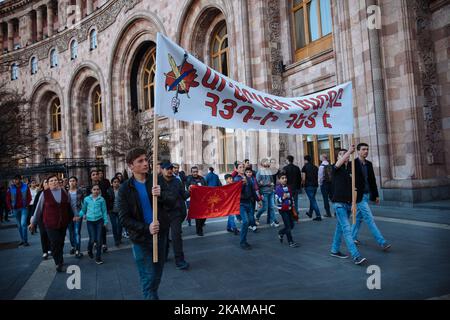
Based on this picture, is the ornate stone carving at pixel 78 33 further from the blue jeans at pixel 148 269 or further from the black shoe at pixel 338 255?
the blue jeans at pixel 148 269

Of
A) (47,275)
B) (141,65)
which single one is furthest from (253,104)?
(141,65)

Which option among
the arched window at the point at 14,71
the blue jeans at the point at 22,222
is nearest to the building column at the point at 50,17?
the arched window at the point at 14,71

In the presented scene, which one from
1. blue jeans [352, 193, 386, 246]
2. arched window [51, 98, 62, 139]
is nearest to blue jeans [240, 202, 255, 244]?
blue jeans [352, 193, 386, 246]

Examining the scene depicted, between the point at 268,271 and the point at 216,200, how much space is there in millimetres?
2801

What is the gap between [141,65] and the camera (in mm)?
27969

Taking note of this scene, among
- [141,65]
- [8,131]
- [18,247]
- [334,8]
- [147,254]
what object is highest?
[141,65]

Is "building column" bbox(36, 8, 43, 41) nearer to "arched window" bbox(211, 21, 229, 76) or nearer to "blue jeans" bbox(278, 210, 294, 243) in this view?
"arched window" bbox(211, 21, 229, 76)

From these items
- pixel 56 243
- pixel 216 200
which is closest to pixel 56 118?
pixel 56 243

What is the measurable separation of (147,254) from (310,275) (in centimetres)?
248

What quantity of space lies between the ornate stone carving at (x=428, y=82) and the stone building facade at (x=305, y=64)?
0.03 m

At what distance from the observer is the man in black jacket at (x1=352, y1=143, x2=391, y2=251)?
18.7ft

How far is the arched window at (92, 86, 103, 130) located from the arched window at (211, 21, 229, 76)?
700 inches

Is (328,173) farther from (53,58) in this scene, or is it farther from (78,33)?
(53,58)
